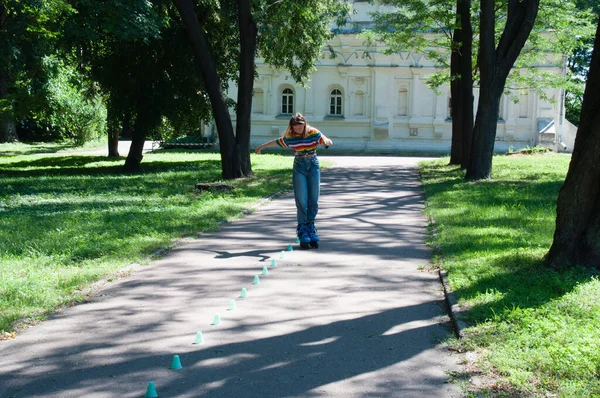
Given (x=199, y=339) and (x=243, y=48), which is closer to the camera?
(x=199, y=339)

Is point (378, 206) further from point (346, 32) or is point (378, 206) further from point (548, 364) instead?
point (346, 32)

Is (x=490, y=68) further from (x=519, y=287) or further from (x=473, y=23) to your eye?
(x=519, y=287)

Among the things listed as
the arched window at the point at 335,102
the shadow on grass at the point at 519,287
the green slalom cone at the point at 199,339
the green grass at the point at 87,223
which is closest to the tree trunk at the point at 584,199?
the shadow on grass at the point at 519,287

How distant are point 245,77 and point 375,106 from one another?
27007 mm

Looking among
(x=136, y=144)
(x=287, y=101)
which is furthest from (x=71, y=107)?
(x=136, y=144)

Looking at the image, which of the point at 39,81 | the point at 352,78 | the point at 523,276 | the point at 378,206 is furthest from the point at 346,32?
the point at 523,276

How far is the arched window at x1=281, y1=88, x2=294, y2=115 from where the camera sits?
50469mm

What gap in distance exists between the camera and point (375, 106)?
4888cm

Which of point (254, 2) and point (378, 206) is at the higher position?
point (254, 2)

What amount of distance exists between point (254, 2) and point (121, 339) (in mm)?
18043

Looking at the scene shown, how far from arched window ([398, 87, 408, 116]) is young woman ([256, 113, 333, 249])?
39.4 meters

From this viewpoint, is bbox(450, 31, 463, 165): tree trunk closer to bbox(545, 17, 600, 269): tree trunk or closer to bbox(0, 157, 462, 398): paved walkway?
bbox(0, 157, 462, 398): paved walkway

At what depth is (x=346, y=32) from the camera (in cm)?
4831

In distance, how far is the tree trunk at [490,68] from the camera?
1978cm
